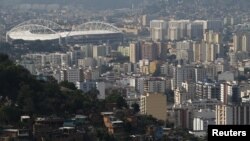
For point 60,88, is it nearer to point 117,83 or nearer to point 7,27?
point 117,83

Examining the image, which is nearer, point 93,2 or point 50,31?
point 50,31

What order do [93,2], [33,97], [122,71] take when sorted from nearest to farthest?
[33,97], [122,71], [93,2]

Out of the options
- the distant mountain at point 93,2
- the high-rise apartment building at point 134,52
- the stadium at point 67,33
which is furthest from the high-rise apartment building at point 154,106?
the distant mountain at point 93,2

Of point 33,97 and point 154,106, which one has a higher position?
point 33,97

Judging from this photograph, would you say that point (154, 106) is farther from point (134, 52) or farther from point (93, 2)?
point (93, 2)

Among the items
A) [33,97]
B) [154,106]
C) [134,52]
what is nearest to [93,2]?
[134,52]

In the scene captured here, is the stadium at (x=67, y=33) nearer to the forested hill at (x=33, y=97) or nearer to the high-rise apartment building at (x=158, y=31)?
the high-rise apartment building at (x=158, y=31)
